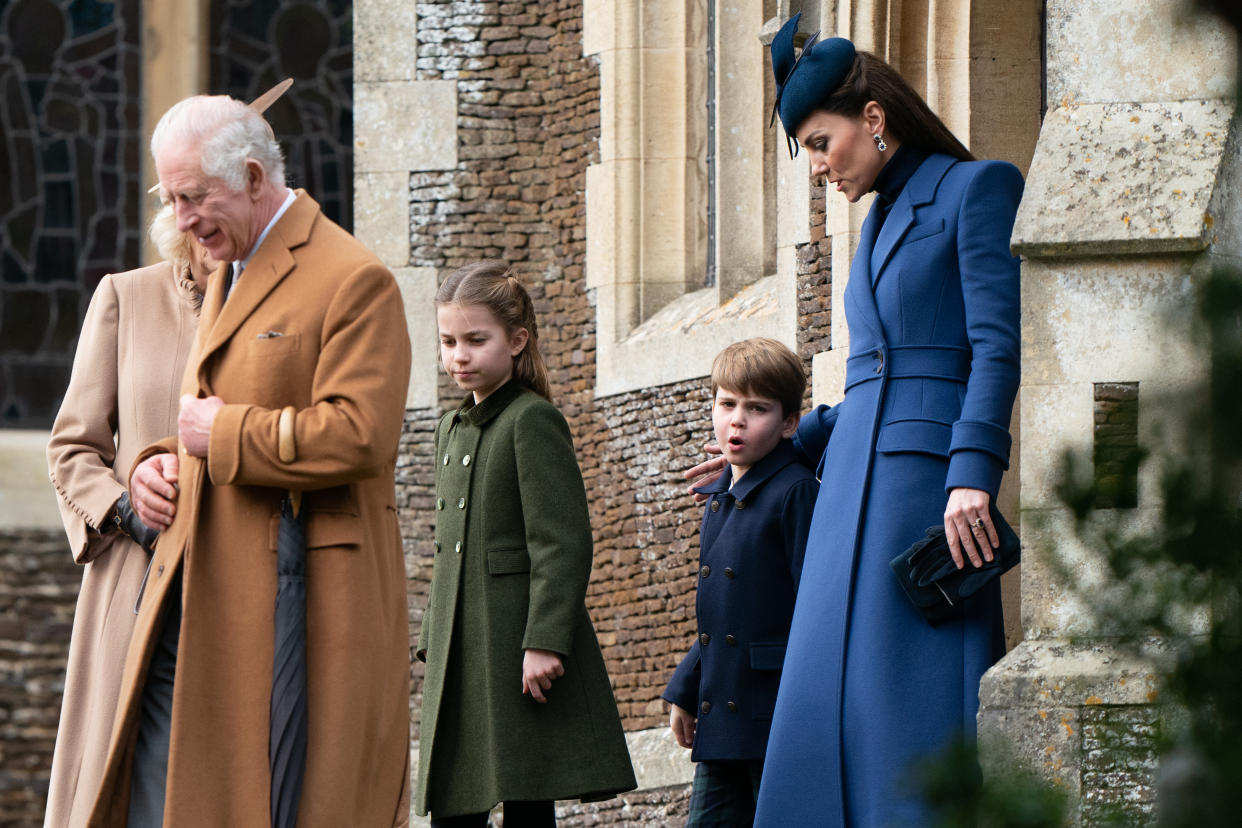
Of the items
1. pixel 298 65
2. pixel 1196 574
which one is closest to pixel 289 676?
pixel 1196 574

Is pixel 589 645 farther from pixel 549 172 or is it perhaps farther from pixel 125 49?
pixel 125 49


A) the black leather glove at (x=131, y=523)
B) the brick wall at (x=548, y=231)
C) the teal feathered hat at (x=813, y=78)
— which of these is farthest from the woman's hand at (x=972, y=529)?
the brick wall at (x=548, y=231)

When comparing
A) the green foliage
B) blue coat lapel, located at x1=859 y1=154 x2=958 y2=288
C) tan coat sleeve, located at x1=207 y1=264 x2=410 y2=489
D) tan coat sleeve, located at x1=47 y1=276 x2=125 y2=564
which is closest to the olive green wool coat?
tan coat sleeve, located at x1=207 y1=264 x2=410 y2=489

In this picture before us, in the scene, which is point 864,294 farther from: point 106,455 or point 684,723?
point 106,455

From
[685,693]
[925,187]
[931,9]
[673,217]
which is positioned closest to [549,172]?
[673,217]

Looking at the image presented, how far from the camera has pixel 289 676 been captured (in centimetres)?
360

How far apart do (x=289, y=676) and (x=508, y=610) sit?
0.75m

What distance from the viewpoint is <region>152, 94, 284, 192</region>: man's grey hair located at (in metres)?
3.65

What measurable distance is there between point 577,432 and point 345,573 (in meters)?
6.13

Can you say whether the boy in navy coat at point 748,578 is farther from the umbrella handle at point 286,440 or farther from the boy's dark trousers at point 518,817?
the umbrella handle at point 286,440

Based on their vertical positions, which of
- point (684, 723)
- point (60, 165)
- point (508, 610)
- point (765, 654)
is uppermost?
point (60, 165)

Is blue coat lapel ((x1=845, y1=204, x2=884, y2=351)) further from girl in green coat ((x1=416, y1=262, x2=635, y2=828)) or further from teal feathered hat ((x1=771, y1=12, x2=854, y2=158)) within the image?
girl in green coat ((x1=416, y1=262, x2=635, y2=828))

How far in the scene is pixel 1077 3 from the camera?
3930 mm

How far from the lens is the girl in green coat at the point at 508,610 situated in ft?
13.6
